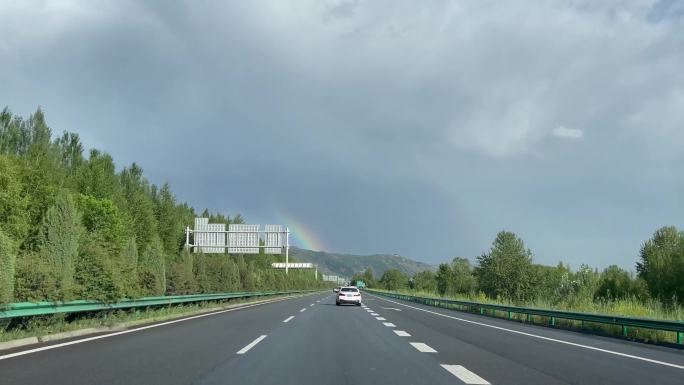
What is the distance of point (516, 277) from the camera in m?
62.1

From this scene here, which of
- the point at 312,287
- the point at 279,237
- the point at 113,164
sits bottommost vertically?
the point at 312,287

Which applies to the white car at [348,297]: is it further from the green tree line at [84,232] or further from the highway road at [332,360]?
the highway road at [332,360]

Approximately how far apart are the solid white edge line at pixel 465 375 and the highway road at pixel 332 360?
16mm

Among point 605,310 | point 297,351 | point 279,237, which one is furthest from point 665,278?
point 297,351

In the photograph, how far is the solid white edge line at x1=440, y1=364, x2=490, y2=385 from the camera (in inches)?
313

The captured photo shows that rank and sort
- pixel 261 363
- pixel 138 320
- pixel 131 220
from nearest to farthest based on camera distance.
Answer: pixel 261 363 → pixel 138 320 → pixel 131 220

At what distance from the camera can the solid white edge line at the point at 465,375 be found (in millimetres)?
7957

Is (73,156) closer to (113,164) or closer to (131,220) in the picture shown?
(113,164)

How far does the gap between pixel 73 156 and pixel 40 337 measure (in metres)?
66.1

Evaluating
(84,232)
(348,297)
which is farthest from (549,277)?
(84,232)

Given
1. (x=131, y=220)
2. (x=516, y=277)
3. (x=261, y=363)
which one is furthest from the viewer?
(x=131, y=220)

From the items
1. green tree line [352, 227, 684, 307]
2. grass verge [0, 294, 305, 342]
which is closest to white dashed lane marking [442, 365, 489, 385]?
grass verge [0, 294, 305, 342]

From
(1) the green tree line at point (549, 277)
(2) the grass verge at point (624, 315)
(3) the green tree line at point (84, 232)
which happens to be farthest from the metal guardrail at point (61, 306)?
(1) the green tree line at point (549, 277)

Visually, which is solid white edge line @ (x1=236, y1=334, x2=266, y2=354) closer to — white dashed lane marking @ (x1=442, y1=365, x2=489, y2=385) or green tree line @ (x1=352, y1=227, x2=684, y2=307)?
white dashed lane marking @ (x1=442, y1=365, x2=489, y2=385)
